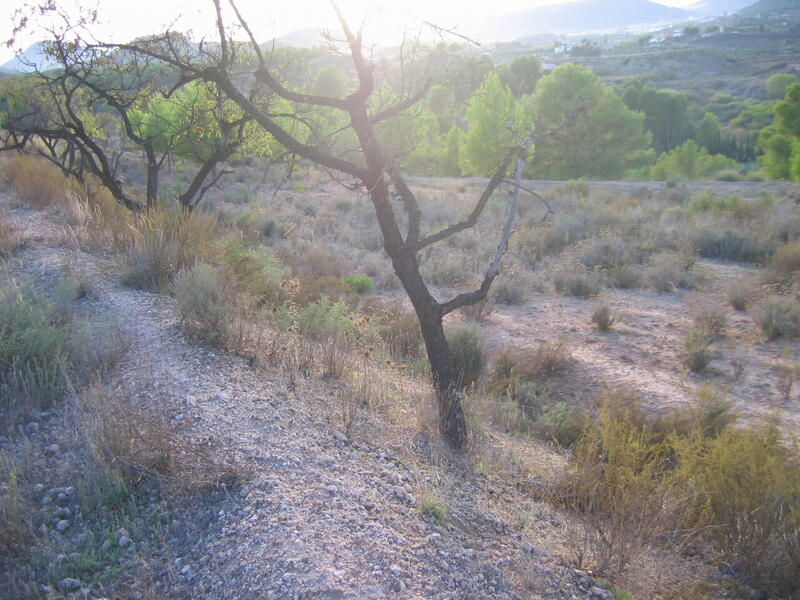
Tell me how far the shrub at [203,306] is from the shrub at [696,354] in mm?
6292

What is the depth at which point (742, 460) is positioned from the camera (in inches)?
163

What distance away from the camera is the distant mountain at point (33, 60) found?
9.27 meters

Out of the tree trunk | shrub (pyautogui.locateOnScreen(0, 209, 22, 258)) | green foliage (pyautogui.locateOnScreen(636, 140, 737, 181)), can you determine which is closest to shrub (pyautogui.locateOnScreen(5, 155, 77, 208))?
shrub (pyautogui.locateOnScreen(0, 209, 22, 258))

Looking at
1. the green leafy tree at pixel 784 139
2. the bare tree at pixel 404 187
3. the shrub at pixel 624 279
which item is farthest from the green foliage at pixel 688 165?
the bare tree at pixel 404 187

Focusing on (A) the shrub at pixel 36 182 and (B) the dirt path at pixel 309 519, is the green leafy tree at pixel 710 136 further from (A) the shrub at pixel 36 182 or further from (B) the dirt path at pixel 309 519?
(B) the dirt path at pixel 309 519

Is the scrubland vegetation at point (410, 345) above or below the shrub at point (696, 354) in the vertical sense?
above

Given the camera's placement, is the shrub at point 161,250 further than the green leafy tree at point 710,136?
No

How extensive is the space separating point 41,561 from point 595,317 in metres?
9.01

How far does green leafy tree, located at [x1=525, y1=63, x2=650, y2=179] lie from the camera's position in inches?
1446

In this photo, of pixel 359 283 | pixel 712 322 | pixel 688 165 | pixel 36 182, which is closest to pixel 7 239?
pixel 36 182

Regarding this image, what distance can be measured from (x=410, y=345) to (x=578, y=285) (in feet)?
18.4

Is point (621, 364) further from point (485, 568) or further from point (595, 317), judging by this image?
point (485, 568)

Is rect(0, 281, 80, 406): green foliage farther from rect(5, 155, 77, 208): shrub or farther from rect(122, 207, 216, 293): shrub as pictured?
rect(5, 155, 77, 208): shrub

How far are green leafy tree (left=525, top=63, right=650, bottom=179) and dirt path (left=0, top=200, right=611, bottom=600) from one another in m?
35.1
